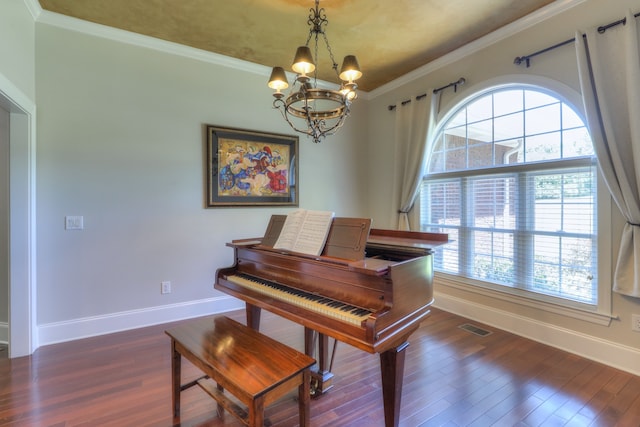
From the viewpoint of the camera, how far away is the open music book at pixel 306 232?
1.94 m

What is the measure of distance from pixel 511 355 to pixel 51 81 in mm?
4712

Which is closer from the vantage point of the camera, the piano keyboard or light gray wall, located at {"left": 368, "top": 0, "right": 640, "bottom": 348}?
the piano keyboard

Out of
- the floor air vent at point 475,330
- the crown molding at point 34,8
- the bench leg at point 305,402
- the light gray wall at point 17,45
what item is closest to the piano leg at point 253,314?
the bench leg at point 305,402

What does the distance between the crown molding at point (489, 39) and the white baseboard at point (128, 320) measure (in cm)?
363

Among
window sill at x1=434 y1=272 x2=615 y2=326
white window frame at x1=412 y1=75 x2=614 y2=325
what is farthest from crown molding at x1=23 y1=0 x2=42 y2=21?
window sill at x1=434 y1=272 x2=615 y2=326

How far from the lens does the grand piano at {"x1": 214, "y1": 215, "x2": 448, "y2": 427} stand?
151cm

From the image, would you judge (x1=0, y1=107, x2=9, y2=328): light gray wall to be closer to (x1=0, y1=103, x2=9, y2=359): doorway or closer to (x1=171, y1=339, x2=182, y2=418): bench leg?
(x1=0, y1=103, x2=9, y2=359): doorway

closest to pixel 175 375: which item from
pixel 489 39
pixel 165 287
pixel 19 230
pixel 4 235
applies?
pixel 165 287

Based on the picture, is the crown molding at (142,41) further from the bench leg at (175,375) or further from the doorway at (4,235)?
the bench leg at (175,375)

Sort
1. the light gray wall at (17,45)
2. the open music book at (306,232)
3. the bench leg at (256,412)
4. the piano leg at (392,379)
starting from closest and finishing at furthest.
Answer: the bench leg at (256,412), the piano leg at (392,379), the open music book at (306,232), the light gray wall at (17,45)

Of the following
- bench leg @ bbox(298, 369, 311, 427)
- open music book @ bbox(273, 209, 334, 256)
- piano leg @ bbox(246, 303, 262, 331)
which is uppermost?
open music book @ bbox(273, 209, 334, 256)

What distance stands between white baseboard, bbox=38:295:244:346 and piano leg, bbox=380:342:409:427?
2510 mm

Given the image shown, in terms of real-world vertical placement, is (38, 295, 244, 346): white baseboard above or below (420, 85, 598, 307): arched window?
below

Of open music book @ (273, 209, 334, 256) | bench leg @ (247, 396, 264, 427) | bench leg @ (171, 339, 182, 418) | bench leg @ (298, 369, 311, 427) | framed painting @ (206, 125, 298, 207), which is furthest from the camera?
framed painting @ (206, 125, 298, 207)
